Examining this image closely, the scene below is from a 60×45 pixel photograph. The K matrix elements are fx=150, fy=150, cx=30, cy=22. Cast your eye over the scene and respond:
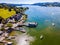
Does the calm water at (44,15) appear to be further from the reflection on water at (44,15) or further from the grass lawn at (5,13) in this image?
the grass lawn at (5,13)

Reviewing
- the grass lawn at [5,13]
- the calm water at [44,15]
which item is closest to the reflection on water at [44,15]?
the calm water at [44,15]

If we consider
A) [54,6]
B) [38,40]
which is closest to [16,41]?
[38,40]

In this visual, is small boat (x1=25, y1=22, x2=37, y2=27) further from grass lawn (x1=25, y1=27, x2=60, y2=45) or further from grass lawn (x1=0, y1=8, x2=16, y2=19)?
grass lawn (x1=0, y1=8, x2=16, y2=19)

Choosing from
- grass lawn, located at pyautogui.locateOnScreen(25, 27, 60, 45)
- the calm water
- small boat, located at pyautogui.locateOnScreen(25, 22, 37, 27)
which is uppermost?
Answer: the calm water

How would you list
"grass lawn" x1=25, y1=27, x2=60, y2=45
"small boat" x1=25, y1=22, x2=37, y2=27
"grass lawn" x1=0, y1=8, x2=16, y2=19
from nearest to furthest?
"grass lawn" x1=25, y1=27, x2=60, y2=45, "small boat" x1=25, y1=22, x2=37, y2=27, "grass lawn" x1=0, y1=8, x2=16, y2=19

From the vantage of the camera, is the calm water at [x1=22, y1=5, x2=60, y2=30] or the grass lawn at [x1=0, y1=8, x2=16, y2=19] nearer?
the calm water at [x1=22, y1=5, x2=60, y2=30]

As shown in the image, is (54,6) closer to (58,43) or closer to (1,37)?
(58,43)

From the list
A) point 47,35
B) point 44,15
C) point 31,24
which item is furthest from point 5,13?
point 47,35

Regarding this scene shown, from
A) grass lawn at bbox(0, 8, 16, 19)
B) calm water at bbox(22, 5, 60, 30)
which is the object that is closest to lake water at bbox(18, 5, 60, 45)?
calm water at bbox(22, 5, 60, 30)
